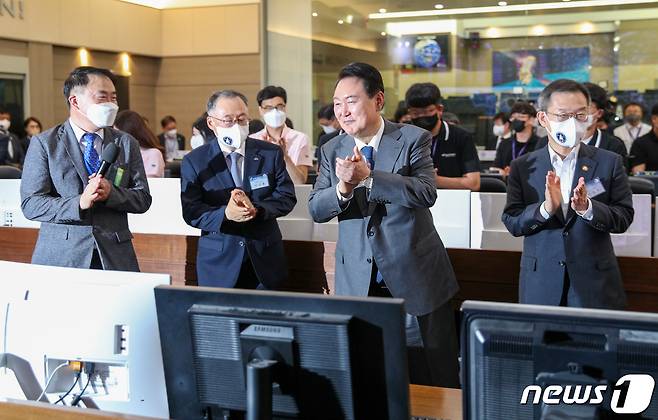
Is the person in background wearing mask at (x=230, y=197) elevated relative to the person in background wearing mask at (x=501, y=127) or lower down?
lower down

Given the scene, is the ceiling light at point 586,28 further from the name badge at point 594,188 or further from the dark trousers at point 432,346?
the dark trousers at point 432,346

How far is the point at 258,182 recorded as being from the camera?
116 inches

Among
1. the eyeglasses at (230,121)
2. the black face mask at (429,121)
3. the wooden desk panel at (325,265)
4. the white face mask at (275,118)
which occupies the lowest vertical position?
the wooden desk panel at (325,265)

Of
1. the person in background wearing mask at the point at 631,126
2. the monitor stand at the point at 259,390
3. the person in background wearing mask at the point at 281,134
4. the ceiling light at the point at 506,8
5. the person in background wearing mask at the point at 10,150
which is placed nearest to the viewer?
the monitor stand at the point at 259,390

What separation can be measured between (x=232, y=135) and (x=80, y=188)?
579 millimetres

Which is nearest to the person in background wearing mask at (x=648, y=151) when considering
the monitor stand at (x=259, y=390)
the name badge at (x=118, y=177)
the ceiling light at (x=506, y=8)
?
the name badge at (x=118, y=177)

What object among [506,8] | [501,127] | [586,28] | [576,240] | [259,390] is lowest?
[259,390]

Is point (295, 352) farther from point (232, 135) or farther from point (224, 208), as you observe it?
point (232, 135)

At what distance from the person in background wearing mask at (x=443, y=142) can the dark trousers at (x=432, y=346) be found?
144 centimetres

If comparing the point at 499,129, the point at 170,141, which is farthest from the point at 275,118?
the point at 170,141

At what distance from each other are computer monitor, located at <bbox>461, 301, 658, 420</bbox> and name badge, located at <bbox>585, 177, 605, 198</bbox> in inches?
55.3

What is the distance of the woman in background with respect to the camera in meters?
4.44

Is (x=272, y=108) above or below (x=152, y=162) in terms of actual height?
above

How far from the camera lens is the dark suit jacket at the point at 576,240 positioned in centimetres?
253
